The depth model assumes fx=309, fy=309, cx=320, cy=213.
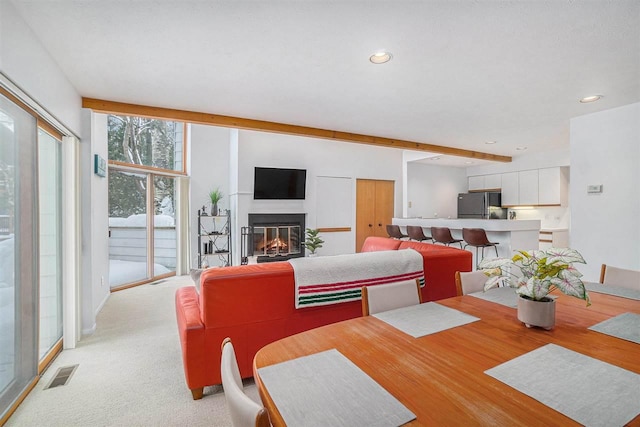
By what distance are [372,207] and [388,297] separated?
5552 millimetres

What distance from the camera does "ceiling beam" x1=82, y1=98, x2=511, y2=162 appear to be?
3131 mm

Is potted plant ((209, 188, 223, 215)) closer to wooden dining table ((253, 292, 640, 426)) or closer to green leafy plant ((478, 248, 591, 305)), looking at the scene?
wooden dining table ((253, 292, 640, 426))

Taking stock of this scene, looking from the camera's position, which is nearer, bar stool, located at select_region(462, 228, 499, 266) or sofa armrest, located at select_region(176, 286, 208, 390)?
sofa armrest, located at select_region(176, 286, 208, 390)

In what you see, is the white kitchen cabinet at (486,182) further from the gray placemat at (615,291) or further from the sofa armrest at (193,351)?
the sofa armrest at (193,351)

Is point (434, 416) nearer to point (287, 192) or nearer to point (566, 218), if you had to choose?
point (287, 192)

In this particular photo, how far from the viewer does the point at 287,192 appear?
20.1 ft

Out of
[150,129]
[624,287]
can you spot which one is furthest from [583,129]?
[150,129]

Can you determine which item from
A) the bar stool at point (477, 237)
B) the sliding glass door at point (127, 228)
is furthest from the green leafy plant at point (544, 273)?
the sliding glass door at point (127, 228)

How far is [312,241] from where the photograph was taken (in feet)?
19.8

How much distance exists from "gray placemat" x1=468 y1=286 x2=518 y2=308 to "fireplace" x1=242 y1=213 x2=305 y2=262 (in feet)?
14.7

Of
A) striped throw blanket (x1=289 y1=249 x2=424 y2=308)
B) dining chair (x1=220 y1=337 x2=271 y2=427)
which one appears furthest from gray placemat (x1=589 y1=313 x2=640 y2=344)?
dining chair (x1=220 y1=337 x2=271 y2=427)

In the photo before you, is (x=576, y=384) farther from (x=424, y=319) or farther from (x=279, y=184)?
(x=279, y=184)

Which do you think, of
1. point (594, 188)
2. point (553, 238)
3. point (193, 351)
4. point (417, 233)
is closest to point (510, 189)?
point (553, 238)

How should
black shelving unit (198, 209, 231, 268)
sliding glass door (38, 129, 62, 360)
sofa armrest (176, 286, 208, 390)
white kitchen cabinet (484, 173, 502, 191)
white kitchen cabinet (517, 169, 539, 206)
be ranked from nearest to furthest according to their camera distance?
1. sofa armrest (176, 286, 208, 390)
2. sliding glass door (38, 129, 62, 360)
3. black shelving unit (198, 209, 231, 268)
4. white kitchen cabinet (517, 169, 539, 206)
5. white kitchen cabinet (484, 173, 502, 191)
